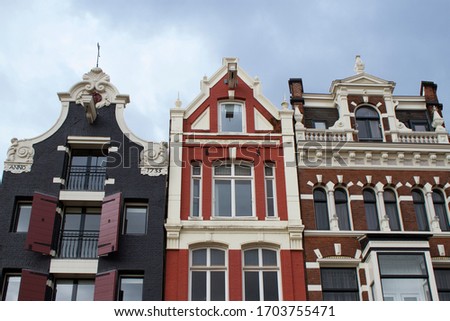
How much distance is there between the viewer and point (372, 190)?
26.2 metres

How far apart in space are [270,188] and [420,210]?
20.1 ft

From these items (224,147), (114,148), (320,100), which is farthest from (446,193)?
(114,148)

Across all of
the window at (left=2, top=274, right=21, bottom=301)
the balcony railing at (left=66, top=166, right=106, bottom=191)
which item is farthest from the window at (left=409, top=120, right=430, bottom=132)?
the window at (left=2, top=274, right=21, bottom=301)

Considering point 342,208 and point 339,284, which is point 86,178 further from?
point 339,284

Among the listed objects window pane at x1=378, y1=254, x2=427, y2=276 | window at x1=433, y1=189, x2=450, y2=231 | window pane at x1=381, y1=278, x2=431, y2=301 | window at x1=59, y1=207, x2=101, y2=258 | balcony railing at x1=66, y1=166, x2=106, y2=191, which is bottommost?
window pane at x1=381, y1=278, x2=431, y2=301

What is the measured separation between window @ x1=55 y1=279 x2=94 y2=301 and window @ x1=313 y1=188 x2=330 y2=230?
29.8 feet

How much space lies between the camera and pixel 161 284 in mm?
22969

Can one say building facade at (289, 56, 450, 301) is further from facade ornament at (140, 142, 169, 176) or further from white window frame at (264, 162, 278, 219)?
facade ornament at (140, 142, 169, 176)

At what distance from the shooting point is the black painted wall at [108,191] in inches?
913

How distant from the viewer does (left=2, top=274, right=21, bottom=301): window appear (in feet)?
74.7

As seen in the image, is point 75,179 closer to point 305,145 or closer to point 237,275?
point 237,275

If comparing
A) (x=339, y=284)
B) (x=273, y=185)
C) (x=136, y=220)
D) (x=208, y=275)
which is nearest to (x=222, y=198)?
(x=273, y=185)
